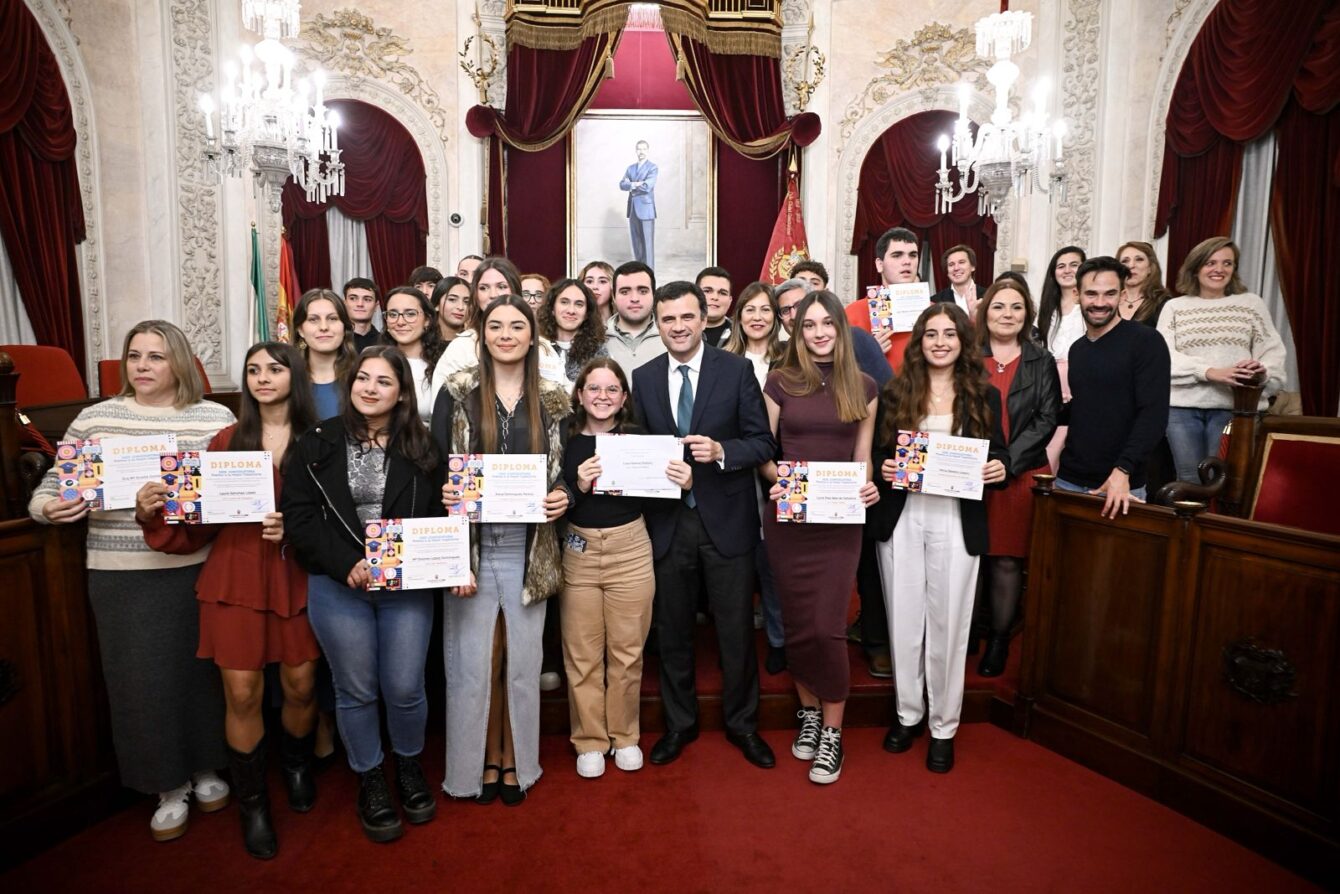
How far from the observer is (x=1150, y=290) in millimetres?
4406

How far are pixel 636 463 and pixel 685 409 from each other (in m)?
0.42

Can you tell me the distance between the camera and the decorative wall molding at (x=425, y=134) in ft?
24.3

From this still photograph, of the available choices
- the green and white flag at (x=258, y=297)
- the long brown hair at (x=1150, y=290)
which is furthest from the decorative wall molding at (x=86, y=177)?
the long brown hair at (x=1150, y=290)

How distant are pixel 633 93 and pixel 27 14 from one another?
4833mm

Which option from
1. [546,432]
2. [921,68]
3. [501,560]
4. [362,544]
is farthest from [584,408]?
[921,68]

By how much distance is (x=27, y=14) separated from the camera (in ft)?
17.2

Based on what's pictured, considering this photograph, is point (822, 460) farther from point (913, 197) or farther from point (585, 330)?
point (913, 197)

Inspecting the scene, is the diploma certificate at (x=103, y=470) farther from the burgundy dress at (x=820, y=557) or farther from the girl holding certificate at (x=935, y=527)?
the girl holding certificate at (x=935, y=527)

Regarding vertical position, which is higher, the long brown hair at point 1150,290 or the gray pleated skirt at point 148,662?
the long brown hair at point 1150,290

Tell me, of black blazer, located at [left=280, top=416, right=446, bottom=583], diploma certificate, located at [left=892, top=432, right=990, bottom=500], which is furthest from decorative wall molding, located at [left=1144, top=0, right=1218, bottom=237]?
black blazer, located at [left=280, top=416, right=446, bottom=583]

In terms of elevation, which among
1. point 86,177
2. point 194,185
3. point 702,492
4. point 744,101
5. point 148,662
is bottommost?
point 148,662

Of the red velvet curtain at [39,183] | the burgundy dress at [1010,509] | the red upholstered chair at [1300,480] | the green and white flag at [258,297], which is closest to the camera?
the red upholstered chair at [1300,480]

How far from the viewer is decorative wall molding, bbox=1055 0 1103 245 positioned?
21.2 ft

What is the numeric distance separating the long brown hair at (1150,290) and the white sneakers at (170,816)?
5126mm
